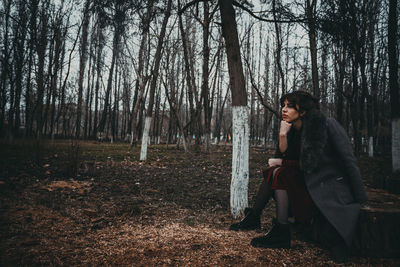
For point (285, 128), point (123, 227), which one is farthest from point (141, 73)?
point (285, 128)

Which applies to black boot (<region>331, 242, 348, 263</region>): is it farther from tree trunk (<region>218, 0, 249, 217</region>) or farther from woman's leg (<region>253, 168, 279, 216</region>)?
tree trunk (<region>218, 0, 249, 217</region>)

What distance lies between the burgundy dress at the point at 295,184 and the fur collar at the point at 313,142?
16cm

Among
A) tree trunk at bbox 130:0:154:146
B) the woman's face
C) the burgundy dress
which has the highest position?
tree trunk at bbox 130:0:154:146

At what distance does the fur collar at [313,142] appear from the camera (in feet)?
6.57

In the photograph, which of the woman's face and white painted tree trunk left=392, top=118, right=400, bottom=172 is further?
white painted tree trunk left=392, top=118, right=400, bottom=172

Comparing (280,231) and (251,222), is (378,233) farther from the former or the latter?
(251,222)

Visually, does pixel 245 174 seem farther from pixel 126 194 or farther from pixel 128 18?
pixel 128 18

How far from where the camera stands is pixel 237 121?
124 inches

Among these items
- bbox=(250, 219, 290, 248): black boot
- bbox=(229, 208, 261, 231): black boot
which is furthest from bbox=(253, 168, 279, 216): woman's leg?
bbox=(250, 219, 290, 248): black boot

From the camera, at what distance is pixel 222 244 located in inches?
89.4

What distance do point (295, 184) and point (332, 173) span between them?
0.34 metres

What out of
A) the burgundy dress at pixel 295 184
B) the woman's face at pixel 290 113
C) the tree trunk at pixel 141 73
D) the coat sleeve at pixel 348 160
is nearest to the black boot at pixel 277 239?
the burgundy dress at pixel 295 184

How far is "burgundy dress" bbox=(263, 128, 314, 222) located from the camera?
6.89 feet

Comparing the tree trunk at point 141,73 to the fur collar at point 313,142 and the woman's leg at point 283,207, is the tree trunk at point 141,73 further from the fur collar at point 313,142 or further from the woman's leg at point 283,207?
the woman's leg at point 283,207
